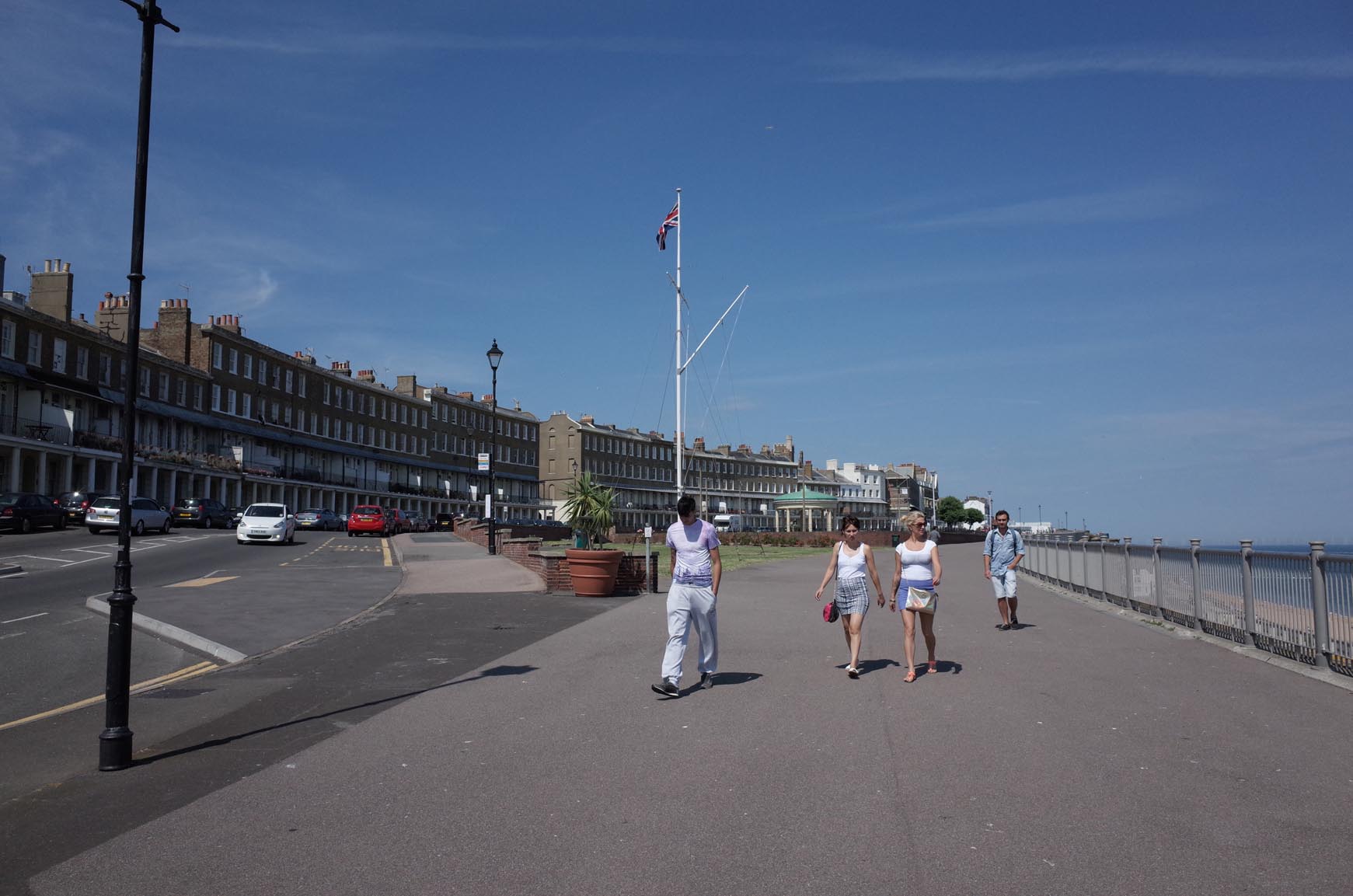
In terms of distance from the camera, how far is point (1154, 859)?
4887 mm

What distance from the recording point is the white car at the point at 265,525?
37.8 m

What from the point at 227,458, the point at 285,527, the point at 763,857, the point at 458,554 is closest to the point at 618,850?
the point at 763,857

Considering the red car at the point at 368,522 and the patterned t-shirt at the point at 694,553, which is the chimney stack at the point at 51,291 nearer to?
the red car at the point at 368,522

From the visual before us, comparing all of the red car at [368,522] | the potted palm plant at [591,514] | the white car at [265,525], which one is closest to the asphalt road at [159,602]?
the white car at [265,525]

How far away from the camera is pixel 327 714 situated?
8969mm

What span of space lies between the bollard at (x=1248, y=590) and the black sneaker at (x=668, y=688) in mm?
7488

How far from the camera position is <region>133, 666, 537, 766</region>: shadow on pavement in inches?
297

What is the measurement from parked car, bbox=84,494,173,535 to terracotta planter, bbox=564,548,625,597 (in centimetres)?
2602

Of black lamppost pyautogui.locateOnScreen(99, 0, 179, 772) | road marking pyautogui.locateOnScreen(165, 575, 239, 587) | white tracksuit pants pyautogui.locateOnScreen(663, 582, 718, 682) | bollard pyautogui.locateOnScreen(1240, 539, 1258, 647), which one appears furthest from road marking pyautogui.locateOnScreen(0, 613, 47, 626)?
bollard pyautogui.locateOnScreen(1240, 539, 1258, 647)

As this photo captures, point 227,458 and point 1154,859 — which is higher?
point 227,458

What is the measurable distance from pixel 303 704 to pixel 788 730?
456cm

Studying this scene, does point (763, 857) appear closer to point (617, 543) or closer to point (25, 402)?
point (617, 543)

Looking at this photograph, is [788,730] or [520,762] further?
[788,730]

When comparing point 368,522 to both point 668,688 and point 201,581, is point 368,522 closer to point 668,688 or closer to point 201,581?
point 201,581
